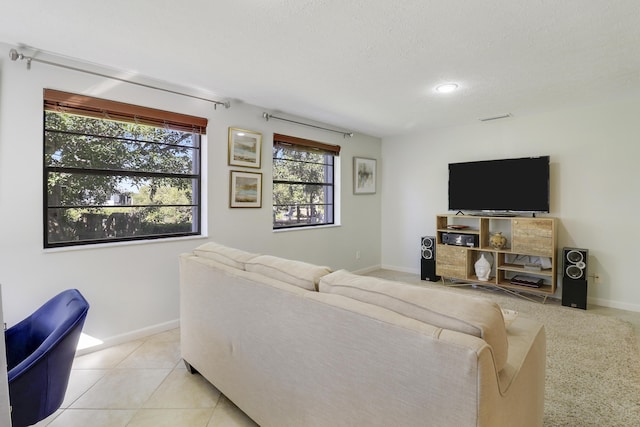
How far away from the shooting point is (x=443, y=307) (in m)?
1.00

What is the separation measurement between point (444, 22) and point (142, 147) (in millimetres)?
2580

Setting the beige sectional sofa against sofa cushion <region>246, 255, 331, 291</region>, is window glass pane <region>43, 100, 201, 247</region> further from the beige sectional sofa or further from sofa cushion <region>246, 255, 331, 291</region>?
sofa cushion <region>246, 255, 331, 291</region>

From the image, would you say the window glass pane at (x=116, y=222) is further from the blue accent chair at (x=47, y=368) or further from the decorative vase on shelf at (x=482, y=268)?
the decorative vase on shelf at (x=482, y=268)

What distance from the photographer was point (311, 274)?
1.42 m

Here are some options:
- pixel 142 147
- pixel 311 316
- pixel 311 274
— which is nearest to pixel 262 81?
pixel 142 147

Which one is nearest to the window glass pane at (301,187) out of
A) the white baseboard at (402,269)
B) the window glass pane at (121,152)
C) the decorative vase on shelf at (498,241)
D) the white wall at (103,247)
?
the white wall at (103,247)

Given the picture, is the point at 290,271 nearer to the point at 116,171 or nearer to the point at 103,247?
the point at 103,247

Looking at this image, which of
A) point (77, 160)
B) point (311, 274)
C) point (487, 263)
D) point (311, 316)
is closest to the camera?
point (311, 316)

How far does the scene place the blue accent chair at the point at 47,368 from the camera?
1249 millimetres

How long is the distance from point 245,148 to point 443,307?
2928 mm

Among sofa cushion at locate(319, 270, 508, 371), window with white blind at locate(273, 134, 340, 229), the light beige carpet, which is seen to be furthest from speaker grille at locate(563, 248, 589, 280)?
sofa cushion at locate(319, 270, 508, 371)

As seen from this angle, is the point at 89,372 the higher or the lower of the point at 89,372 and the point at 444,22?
the lower

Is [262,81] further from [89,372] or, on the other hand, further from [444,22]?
[89,372]

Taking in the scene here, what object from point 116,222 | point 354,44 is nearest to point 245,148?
point 116,222
